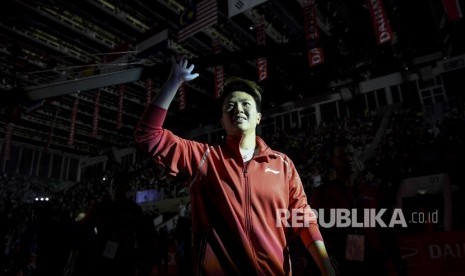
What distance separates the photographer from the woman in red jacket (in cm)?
183

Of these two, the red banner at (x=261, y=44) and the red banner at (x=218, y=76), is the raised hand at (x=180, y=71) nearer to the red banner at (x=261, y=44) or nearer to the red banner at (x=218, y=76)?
the red banner at (x=261, y=44)

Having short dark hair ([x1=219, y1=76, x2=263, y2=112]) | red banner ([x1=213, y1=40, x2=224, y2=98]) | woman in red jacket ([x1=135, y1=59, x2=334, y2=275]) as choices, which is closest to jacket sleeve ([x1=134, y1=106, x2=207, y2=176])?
woman in red jacket ([x1=135, y1=59, x2=334, y2=275])

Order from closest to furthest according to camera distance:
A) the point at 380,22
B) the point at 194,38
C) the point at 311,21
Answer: the point at 380,22 → the point at 311,21 → the point at 194,38

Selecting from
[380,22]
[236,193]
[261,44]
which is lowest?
[236,193]

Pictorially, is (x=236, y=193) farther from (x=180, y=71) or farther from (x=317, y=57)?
(x=317, y=57)

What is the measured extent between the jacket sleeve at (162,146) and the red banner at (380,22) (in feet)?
37.9

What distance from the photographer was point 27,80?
20.2 m

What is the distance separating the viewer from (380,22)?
38.4ft

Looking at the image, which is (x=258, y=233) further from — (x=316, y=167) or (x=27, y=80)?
(x=27, y=80)

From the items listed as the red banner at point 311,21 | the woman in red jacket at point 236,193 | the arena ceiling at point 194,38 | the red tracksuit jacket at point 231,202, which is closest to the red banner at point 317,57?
Answer: the red banner at point 311,21

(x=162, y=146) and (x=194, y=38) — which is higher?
(x=194, y=38)

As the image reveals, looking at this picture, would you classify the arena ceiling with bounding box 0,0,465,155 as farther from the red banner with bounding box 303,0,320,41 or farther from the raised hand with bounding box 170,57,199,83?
the raised hand with bounding box 170,57,199,83

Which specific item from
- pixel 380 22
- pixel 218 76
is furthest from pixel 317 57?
pixel 218 76

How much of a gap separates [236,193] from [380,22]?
11.8 m
